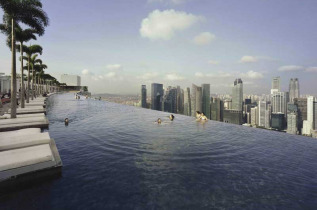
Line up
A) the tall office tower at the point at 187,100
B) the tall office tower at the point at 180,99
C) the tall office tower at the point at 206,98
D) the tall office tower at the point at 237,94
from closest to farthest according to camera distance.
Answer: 1. the tall office tower at the point at 180,99
2. the tall office tower at the point at 187,100
3. the tall office tower at the point at 206,98
4. the tall office tower at the point at 237,94

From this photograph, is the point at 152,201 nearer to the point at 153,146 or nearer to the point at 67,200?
the point at 67,200

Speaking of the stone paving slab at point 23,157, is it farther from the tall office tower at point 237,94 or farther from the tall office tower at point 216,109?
the tall office tower at point 237,94

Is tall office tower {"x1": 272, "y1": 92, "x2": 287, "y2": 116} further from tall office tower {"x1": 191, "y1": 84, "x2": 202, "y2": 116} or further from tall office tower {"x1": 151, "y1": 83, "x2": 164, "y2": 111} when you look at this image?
tall office tower {"x1": 151, "y1": 83, "x2": 164, "y2": 111}

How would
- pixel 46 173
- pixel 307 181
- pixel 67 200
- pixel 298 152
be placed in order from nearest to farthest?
pixel 67 200 < pixel 46 173 < pixel 307 181 < pixel 298 152

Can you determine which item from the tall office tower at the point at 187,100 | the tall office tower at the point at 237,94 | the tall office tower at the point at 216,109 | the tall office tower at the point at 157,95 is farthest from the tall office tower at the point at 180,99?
the tall office tower at the point at 237,94

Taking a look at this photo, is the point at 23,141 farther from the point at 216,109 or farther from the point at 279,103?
the point at 279,103

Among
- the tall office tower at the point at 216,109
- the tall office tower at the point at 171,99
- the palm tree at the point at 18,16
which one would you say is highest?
the palm tree at the point at 18,16

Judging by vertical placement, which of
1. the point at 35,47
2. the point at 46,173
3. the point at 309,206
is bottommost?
→ the point at 309,206

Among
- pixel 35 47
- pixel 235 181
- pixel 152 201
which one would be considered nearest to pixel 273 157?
pixel 235 181
